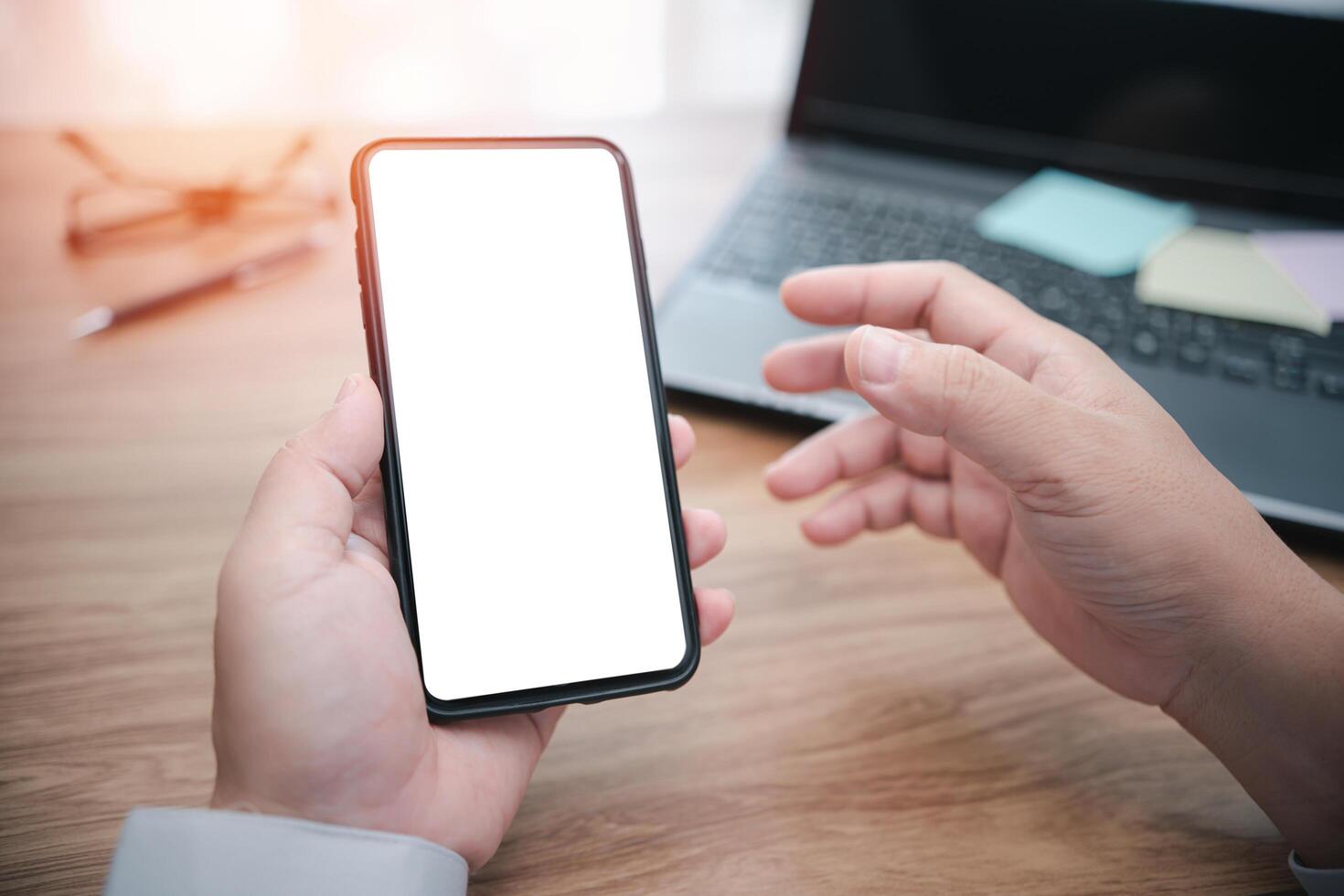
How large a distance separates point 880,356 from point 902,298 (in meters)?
0.15

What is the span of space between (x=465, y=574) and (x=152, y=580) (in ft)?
0.66

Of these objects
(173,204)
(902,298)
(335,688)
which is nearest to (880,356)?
(902,298)

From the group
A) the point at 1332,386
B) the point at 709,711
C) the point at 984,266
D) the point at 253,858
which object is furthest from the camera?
the point at 984,266

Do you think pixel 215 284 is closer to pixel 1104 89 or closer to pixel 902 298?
pixel 902 298

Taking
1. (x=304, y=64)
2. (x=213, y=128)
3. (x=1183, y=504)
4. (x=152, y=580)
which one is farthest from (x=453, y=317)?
(x=304, y=64)

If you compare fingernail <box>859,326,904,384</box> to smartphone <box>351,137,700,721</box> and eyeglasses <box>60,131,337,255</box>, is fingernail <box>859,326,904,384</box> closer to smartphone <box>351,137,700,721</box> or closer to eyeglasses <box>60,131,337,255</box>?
smartphone <box>351,137,700,721</box>

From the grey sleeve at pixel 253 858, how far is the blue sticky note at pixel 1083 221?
0.61m

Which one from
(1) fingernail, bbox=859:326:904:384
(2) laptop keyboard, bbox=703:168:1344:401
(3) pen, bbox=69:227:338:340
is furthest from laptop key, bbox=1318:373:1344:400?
(3) pen, bbox=69:227:338:340

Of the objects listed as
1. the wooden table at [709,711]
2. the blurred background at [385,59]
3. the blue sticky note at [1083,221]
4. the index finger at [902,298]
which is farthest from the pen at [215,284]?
the blue sticky note at [1083,221]

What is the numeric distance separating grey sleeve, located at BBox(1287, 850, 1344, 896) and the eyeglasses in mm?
770

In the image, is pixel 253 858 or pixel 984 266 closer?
pixel 253 858

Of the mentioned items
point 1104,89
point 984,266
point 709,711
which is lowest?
point 709,711

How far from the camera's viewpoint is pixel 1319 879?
35cm

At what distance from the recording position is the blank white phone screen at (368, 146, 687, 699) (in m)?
0.38
